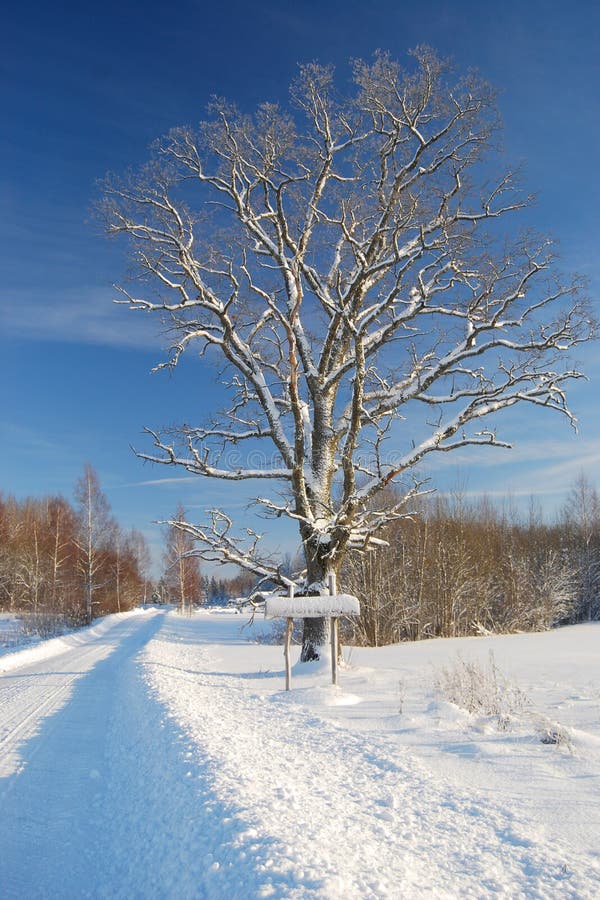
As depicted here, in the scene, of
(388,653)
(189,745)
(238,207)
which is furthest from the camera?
(388,653)

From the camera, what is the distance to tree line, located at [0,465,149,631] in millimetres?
38906

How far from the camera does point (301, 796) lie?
456 centimetres

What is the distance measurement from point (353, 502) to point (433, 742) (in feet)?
18.8

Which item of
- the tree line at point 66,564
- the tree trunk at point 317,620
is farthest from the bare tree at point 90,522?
the tree trunk at point 317,620

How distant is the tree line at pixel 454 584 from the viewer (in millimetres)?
25469

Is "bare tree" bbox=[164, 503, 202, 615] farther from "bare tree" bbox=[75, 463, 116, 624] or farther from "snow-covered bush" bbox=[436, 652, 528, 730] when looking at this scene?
"snow-covered bush" bbox=[436, 652, 528, 730]

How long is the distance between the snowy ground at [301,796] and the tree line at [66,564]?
2551 centimetres

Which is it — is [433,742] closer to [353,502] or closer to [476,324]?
[353,502]

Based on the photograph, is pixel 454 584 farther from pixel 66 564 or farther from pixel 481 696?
pixel 66 564

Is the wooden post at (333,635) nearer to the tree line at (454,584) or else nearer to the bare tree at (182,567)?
the tree line at (454,584)

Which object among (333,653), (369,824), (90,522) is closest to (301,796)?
(369,824)

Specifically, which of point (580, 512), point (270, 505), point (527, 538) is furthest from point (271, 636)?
point (580, 512)

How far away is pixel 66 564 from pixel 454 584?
30.3m

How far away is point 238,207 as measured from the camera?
1202 cm
